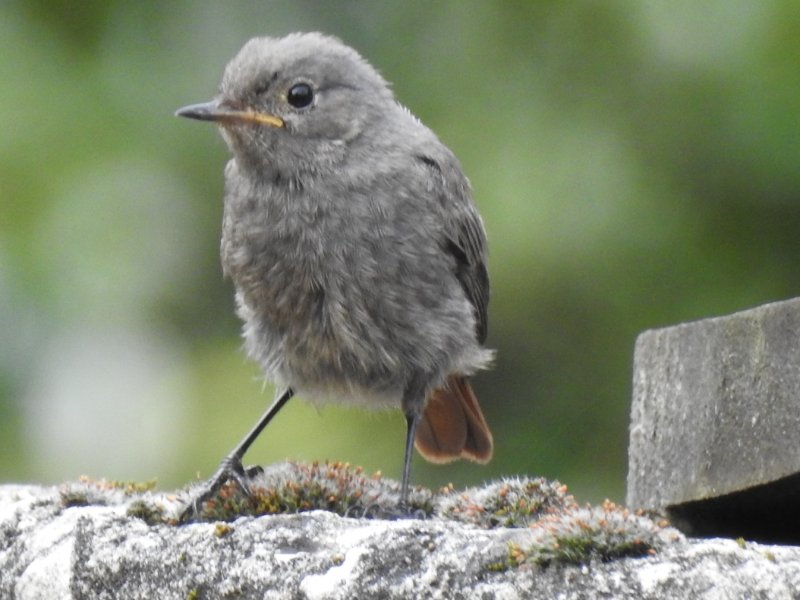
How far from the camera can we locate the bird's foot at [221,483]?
357cm

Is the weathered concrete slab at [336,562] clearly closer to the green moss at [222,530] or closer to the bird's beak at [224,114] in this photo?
the green moss at [222,530]

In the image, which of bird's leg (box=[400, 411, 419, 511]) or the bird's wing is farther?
the bird's wing

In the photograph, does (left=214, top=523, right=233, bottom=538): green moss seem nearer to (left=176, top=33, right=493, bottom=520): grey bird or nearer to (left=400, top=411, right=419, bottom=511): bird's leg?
(left=400, top=411, right=419, bottom=511): bird's leg

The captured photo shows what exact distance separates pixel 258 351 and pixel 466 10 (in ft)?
5.19

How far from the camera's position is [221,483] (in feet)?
12.8

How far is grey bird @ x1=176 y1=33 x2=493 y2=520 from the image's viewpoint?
4562mm

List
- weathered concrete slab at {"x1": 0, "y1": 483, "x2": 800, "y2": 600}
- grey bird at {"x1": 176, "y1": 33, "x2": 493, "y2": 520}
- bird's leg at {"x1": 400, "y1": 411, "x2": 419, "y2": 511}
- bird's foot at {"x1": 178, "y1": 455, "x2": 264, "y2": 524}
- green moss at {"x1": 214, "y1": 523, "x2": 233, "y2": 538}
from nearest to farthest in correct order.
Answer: weathered concrete slab at {"x1": 0, "y1": 483, "x2": 800, "y2": 600} → green moss at {"x1": 214, "y1": 523, "x2": 233, "y2": 538} → bird's foot at {"x1": 178, "y1": 455, "x2": 264, "y2": 524} → bird's leg at {"x1": 400, "y1": 411, "x2": 419, "y2": 511} → grey bird at {"x1": 176, "y1": 33, "x2": 493, "y2": 520}

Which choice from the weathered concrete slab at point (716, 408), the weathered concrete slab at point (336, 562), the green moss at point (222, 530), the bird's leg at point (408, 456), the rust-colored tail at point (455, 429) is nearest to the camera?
the weathered concrete slab at point (336, 562)

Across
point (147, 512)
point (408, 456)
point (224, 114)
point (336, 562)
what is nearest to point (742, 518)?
point (408, 456)

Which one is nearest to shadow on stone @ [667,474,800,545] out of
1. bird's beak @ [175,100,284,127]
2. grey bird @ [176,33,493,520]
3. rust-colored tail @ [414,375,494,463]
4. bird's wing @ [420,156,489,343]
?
grey bird @ [176,33,493,520]

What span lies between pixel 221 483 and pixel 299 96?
157cm

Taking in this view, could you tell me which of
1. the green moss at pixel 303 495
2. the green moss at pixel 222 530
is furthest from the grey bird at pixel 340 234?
the green moss at pixel 222 530

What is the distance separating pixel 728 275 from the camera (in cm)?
507

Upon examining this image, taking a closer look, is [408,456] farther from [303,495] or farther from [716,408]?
[716,408]
